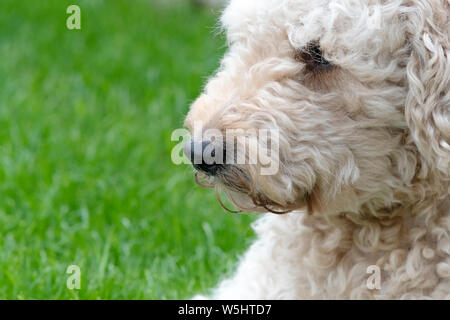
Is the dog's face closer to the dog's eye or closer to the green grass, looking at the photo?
the dog's eye

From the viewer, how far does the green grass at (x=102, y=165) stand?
407cm

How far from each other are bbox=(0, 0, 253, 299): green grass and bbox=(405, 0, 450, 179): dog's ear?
1.07 metres

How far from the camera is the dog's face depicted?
2717 mm

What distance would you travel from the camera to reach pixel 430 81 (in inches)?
106

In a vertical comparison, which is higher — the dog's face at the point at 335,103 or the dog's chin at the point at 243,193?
the dog's face at the point at 335,103

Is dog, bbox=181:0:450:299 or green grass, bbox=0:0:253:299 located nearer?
dog, bbox=181:0:450:299

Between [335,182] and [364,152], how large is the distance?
0.48 feet

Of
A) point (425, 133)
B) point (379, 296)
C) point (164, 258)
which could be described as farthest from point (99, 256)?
point (425, 133)

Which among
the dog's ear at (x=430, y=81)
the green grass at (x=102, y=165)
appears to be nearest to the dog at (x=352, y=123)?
the dog's ear at (x=430, y=81)

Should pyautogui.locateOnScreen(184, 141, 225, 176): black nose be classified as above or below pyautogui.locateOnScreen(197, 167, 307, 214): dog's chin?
above

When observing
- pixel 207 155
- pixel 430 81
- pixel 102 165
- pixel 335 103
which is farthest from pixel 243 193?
pixel 102 165

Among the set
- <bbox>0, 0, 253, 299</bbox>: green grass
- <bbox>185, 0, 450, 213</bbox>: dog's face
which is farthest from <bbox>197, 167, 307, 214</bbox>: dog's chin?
<bbox>0, 0, 253, 299</bbox>: green grass

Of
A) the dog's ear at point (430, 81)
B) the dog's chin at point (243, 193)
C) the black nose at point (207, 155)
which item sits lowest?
the dog's chin at point (243, 193)

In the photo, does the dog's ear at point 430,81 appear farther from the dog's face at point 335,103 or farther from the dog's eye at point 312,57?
the dog's eye at point 312,57
